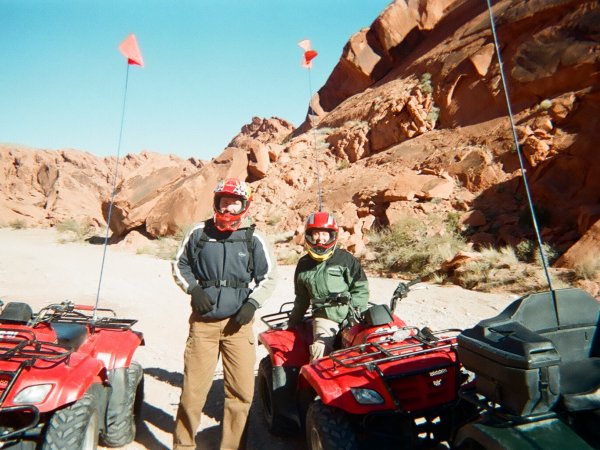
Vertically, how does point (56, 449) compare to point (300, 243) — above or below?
below

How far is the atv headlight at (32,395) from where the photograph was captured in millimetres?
2709

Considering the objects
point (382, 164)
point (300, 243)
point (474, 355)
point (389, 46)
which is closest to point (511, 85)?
point (382, 164)

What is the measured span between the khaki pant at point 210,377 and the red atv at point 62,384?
0.53 metres

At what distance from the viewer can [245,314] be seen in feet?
11.9

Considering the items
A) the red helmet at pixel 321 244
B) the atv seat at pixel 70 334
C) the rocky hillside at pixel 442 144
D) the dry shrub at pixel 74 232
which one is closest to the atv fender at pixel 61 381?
the atv seat at pixel 70 334

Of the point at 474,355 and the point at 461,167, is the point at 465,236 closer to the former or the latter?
the point at 461,167

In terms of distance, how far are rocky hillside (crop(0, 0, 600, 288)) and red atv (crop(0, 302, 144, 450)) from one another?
948cm

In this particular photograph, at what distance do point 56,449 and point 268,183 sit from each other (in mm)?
21932

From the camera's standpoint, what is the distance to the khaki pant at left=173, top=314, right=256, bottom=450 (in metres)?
3.64

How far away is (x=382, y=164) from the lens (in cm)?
2134

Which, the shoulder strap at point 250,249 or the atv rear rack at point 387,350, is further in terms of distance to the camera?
the shoulder strap at point 250,249

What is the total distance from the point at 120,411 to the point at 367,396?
2118 millimetres

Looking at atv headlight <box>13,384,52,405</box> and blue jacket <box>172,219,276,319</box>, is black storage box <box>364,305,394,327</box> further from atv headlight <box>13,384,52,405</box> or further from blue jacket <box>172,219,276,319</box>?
atv headlight <box>13,384,52,405</box>

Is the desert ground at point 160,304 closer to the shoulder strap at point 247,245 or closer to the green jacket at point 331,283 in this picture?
the green jacket at point 331,283
